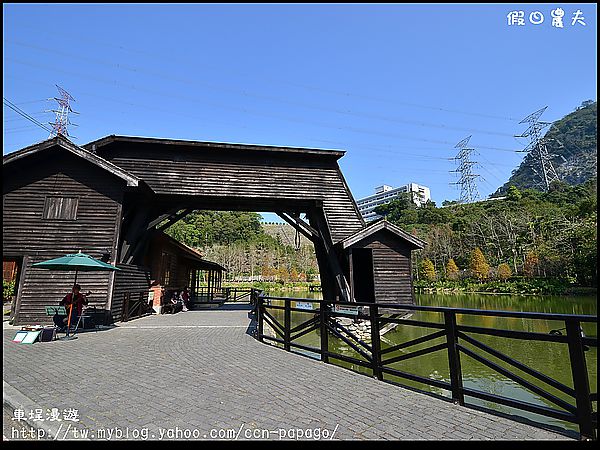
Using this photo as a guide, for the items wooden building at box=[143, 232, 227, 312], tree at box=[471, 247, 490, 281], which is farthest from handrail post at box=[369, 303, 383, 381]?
tree at box=[471, 247, 490, 281]

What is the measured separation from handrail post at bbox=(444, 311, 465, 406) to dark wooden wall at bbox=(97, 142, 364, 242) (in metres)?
9.74

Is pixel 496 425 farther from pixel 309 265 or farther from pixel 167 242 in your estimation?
A: pixel 309 265

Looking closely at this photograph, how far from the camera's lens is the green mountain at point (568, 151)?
105m

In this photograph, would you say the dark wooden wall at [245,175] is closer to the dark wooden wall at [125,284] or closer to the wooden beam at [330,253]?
the wooden beam at [330,253]

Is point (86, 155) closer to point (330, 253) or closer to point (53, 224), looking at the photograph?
point (53, 224)

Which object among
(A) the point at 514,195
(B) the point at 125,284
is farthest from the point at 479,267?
(B) the point at 125,284

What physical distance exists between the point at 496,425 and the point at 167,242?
14.8m

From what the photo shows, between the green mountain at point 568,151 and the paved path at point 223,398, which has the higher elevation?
the green mountain at point 568,151

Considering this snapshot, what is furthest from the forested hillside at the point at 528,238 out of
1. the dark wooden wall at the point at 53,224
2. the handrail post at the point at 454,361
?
the dark wooden wall at the point at 53,224

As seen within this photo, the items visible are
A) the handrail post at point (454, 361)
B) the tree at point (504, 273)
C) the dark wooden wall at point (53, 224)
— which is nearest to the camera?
the handrail post at point (454, 361)

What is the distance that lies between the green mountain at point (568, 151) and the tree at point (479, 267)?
78.9 m

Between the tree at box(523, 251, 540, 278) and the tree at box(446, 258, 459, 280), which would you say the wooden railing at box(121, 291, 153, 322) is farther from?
the tree at box(446, 258, 459, 280)

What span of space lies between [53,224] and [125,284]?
2.77 metres
